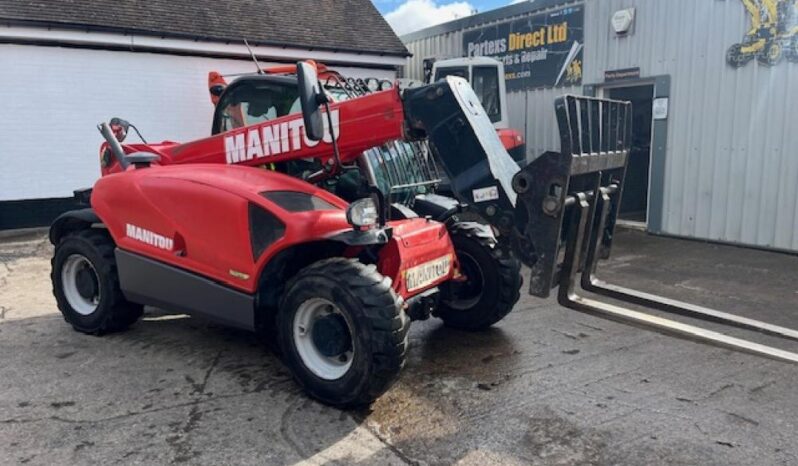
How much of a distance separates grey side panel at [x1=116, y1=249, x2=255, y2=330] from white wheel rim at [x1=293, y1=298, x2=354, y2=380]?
373 mm

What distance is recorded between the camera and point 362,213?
Result: 3.91m

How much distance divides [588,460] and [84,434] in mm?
2801

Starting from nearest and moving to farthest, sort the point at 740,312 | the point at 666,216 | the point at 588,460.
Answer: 1. the point at 588,460
2. the point at 740,312
3. the point at 666,216

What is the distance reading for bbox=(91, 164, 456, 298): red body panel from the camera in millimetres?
4129

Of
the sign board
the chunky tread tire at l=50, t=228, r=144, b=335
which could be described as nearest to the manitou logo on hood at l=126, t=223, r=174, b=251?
the chunky tread tire at l=50, t=228, r=144, b=335

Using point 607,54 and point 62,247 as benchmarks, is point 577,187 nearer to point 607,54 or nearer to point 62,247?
point 62,247

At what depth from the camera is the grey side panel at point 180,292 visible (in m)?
4.25

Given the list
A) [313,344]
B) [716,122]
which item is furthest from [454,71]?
[313,344]

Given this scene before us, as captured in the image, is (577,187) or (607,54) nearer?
(577,187)

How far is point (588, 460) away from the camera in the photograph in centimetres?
331

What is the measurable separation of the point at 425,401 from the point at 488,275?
145 centimetres

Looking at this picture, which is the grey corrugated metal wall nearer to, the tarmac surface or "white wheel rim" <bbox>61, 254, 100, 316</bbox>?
the tarmac surface

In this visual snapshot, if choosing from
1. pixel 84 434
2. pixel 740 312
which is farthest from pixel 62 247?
pixel 740 312

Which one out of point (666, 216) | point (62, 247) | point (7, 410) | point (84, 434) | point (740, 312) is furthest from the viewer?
point (666, 216)
